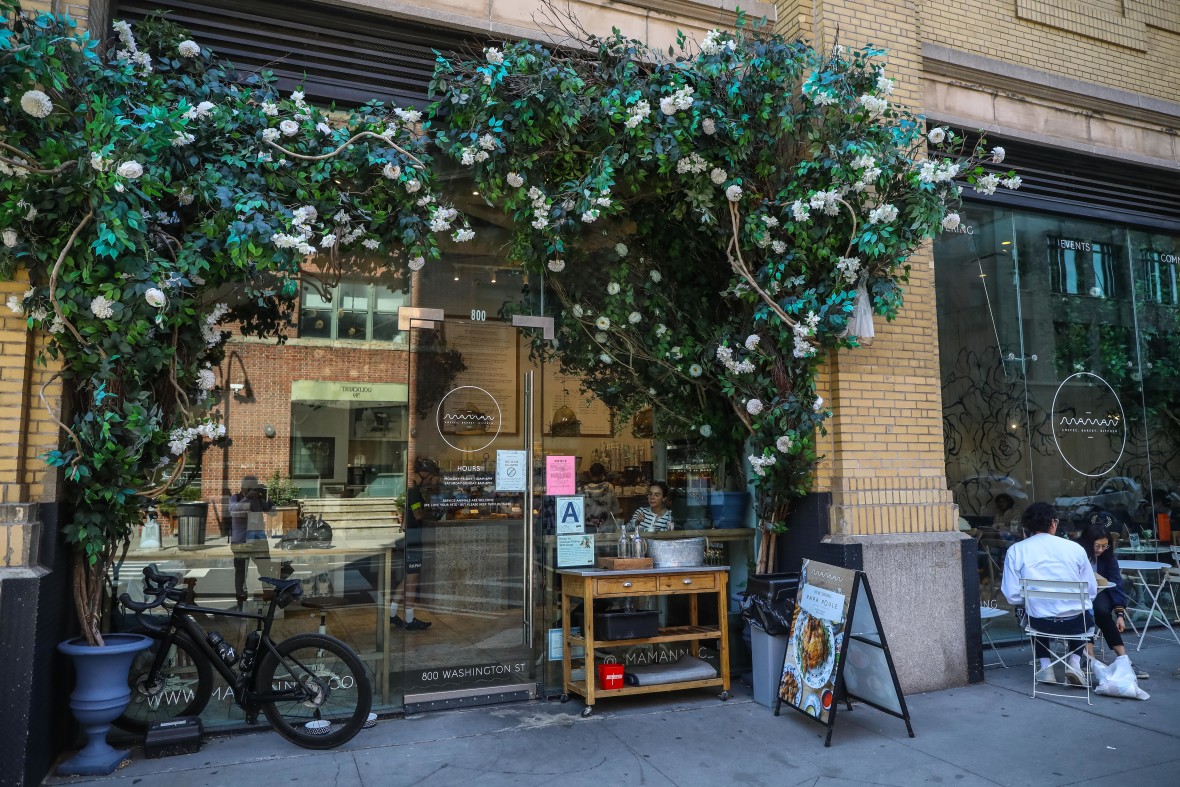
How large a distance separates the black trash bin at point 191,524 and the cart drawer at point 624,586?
2955 mm

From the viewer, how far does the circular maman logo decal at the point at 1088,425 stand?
30.2 feet

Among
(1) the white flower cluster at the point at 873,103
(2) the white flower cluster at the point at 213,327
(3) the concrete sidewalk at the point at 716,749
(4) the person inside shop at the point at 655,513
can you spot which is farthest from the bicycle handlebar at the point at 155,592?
(1) the white flower cluster at the point at 873,103

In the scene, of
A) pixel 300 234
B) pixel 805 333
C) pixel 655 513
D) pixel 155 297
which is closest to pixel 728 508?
pixel 655 513

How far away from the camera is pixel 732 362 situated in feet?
22.4

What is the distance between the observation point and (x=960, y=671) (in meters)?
7.01

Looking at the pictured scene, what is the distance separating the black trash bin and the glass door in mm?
1458

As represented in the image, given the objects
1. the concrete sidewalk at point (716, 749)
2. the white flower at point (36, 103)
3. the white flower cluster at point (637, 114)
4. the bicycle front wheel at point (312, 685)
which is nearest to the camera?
the white flower at point (36, 103)

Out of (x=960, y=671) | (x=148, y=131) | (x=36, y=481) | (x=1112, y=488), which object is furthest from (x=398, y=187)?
(x=1112, y=488)

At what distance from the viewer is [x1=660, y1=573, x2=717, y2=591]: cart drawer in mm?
6539

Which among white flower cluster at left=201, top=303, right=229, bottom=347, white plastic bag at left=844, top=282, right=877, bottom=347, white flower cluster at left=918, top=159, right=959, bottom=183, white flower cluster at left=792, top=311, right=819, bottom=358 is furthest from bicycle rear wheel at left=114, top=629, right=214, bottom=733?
white flower cluster at left=918, top=159, right=959, bottom=183

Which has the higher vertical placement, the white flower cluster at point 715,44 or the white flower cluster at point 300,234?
the white flower cluster at point 715,44

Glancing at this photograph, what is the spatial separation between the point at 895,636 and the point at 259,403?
212 inches

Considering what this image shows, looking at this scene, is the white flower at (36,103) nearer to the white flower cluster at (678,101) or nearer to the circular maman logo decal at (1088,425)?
the white flower cluster at (678,101)

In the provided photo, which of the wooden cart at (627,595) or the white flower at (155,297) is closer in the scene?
the white flower at (155,297)
